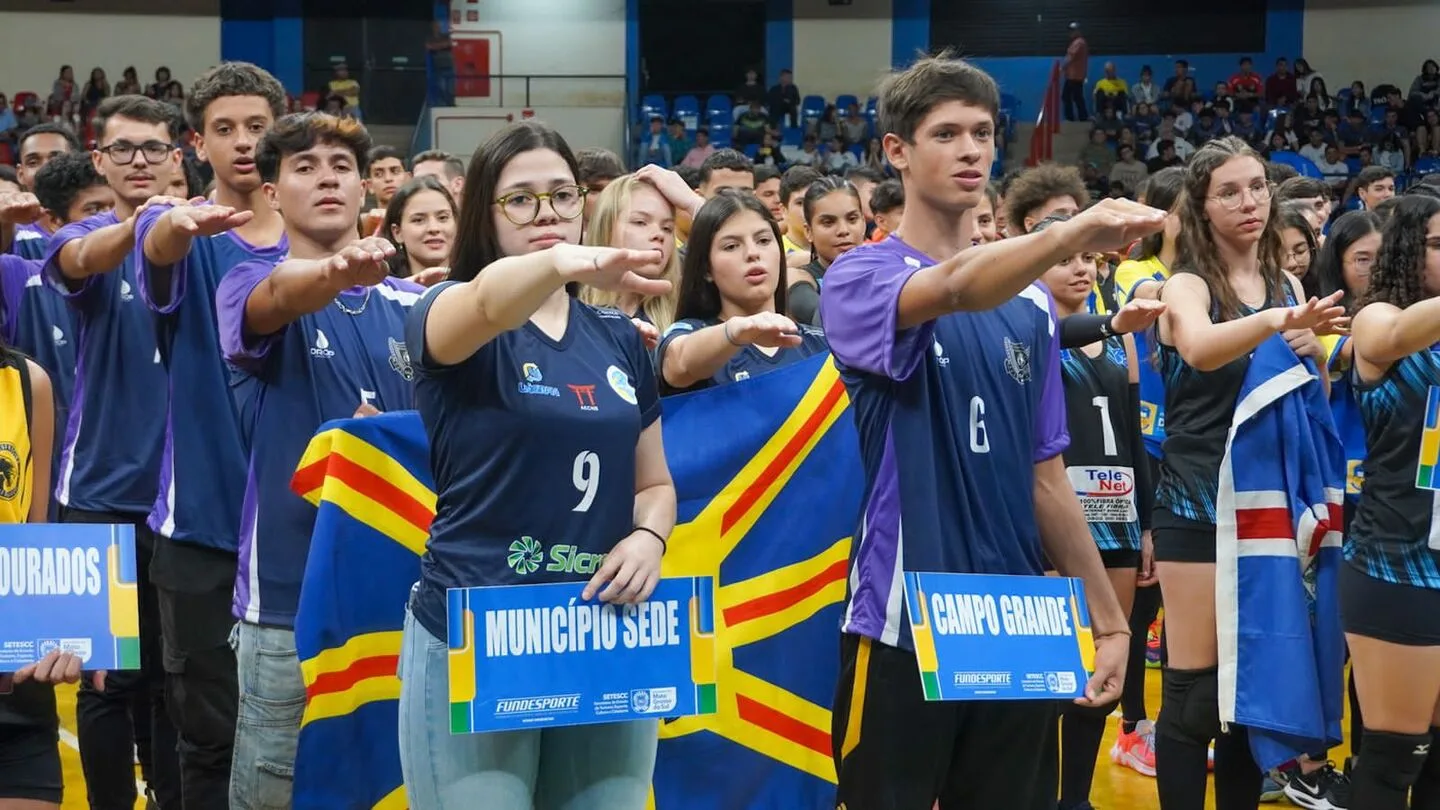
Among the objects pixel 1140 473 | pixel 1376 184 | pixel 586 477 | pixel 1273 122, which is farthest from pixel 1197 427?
pixel 1273 122

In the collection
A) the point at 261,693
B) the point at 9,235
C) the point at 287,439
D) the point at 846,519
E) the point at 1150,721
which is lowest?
the point at 1150,721

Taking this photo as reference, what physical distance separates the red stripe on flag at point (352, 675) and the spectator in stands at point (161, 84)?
20.0 metres

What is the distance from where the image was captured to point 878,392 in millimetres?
3238

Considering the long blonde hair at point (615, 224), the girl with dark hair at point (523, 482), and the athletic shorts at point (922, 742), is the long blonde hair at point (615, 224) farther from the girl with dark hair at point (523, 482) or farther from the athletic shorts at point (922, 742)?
the athletic shorts at point (922, 742)

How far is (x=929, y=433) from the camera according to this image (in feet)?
10.4

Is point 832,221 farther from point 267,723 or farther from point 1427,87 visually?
point 1427,87

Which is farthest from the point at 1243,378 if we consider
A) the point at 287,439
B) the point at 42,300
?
the point at 42,300

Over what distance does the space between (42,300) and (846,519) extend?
142 inches

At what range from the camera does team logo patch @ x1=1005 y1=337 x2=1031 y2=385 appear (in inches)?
128

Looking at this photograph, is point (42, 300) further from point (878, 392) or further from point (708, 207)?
point (878, 392)

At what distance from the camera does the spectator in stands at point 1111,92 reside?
22.7 metres

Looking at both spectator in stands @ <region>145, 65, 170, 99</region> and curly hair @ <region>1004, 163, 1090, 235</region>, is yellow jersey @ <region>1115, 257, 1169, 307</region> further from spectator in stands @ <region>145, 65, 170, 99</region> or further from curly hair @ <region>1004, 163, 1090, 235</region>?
spectator in stands @ <region>145, 65, 170, 99</region>

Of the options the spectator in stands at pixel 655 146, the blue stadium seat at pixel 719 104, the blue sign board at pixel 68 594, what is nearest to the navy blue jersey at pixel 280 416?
the blue sign board at pixel 68 594

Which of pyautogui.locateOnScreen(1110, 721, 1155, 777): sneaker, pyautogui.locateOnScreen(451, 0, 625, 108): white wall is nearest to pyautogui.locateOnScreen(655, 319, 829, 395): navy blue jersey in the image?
pyautogui.locateOnScreen(1110, 721, 1155, 777): sneaker
